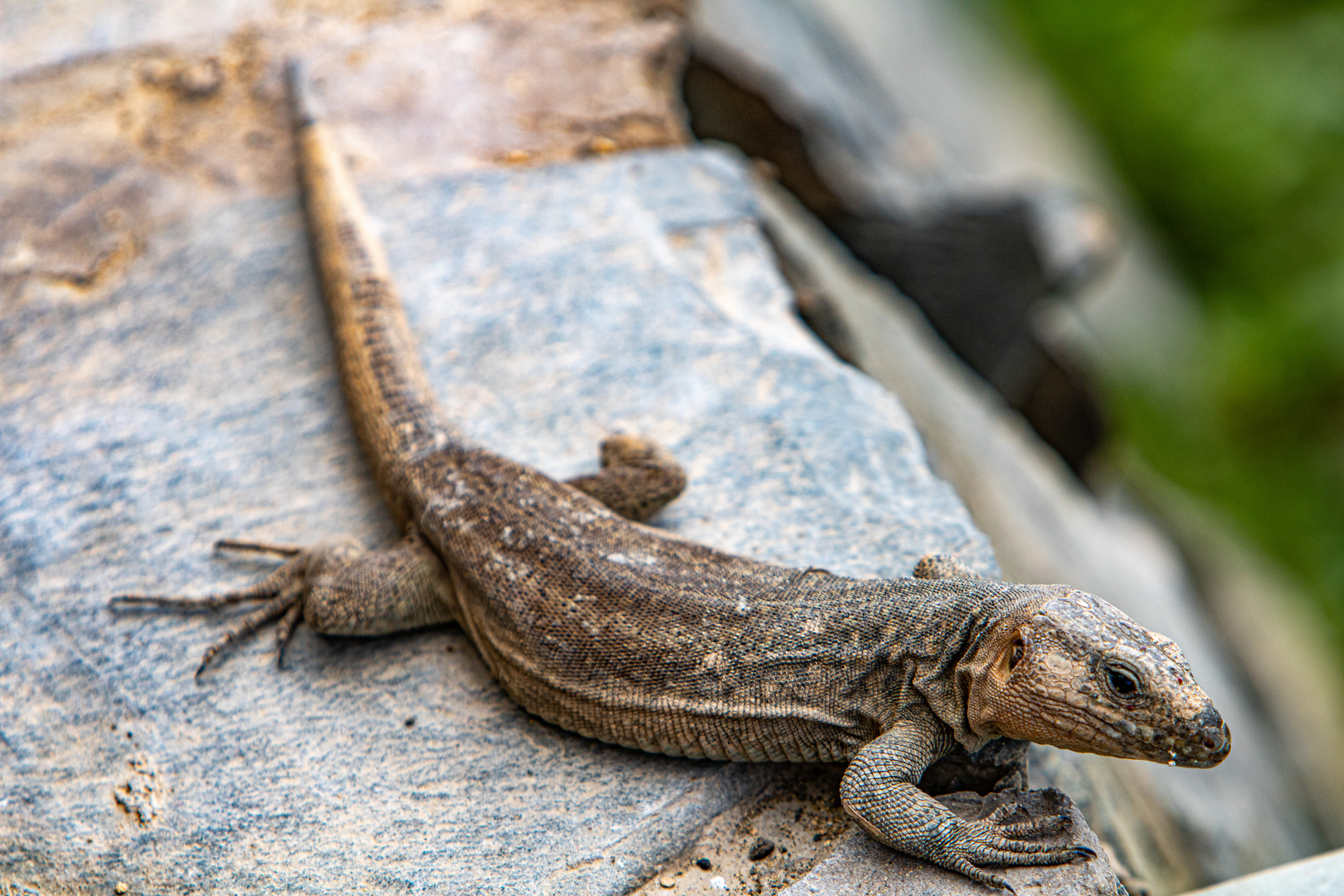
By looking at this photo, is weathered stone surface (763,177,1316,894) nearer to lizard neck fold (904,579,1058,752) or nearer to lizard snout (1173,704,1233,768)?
lizard neck fold (904,579,1058,752)

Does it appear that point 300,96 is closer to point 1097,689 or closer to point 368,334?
point 368,334

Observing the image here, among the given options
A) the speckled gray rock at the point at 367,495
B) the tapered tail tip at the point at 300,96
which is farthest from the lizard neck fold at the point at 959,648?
the tapered tail tip at the point at 300,96

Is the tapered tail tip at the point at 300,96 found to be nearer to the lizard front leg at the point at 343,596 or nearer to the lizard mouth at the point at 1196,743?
the lizard front leg at the point at 343,596

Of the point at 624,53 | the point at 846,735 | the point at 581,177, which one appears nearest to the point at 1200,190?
the point at 624,53

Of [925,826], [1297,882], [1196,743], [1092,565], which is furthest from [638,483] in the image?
[1092,565]

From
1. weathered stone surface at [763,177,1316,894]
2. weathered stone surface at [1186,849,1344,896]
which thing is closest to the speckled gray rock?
weathered stone surface at [763,177,1316,894]

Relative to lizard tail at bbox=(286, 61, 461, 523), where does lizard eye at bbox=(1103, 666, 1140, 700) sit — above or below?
above

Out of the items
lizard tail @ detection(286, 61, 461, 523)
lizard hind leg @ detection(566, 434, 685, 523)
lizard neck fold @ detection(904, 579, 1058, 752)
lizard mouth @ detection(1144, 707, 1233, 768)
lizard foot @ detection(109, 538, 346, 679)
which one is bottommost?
lizard foot @ detection(109, 538, 346, 679)
